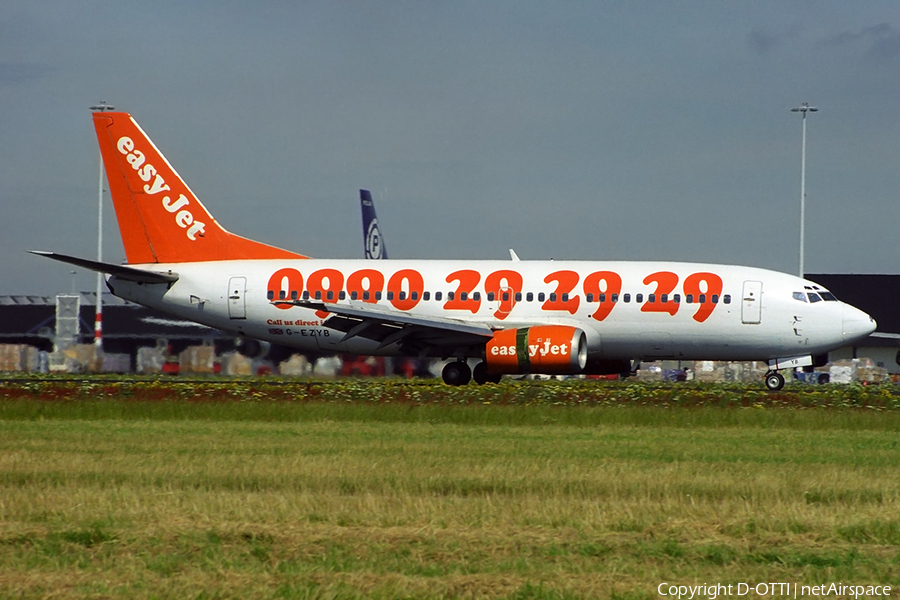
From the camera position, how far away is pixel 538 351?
30.0 meters

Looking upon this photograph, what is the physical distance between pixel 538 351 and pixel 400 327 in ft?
12.6

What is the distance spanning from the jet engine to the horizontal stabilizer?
10.1 metres

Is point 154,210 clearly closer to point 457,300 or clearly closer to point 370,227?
point 457,300

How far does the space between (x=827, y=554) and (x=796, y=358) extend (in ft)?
77.8

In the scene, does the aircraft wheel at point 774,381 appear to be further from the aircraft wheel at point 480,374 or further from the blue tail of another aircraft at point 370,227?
the blue tail of another aircraft at point 370,227

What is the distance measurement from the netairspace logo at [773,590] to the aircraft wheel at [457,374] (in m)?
24.7

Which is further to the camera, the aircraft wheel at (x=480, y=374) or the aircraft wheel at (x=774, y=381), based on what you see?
the aircraft wheel at (x=480, y=374)

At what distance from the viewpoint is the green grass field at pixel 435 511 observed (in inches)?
321

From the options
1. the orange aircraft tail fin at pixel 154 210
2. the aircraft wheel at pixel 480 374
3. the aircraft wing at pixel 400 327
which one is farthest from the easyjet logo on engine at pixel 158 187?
the aircraft wheel at pixel 480 374

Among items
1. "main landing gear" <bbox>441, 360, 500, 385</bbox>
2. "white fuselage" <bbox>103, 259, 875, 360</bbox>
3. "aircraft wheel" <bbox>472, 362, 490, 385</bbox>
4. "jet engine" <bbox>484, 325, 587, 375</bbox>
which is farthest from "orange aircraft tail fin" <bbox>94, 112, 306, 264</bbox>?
"jet engine" <bbox>484, 325, 587, 375</bbox>

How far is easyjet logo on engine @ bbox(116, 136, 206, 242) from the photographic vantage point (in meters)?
35.2

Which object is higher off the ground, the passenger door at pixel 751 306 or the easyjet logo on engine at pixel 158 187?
the easyjet logo on engine at pixel 158 187

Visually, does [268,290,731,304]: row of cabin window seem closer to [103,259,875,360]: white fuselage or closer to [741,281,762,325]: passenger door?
[103,259,875,360]: white fuselage

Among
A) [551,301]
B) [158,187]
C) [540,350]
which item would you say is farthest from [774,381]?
[158,187]
